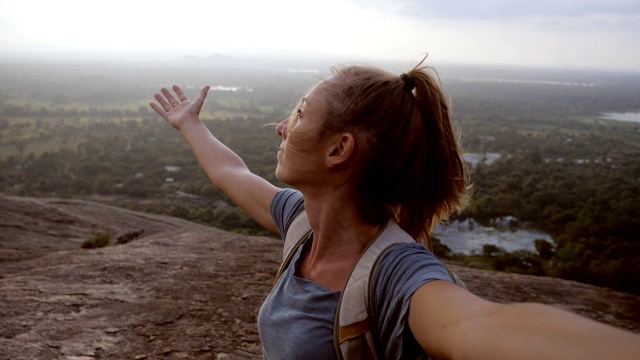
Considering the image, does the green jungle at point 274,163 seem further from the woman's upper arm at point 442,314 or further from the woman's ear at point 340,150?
the woman's upper arm at point 442,314

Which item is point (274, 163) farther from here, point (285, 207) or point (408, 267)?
point (408, 267)

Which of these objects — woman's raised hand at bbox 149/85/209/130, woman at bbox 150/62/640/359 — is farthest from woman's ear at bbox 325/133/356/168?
woman's raised hand at bbox 149/85/209/130

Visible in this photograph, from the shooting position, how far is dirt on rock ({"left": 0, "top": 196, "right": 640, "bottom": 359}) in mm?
3516

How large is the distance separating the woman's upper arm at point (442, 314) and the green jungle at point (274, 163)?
861 millimetres

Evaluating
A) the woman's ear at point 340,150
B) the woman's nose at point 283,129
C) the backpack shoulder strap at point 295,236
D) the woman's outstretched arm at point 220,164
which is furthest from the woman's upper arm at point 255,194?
the woman's ear at point 340,150

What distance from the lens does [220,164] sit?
240 cm

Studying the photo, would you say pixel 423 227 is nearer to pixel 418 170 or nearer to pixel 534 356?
pixel 418 170

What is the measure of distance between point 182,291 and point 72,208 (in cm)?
678

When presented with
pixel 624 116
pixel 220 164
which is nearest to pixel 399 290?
pixel 220 164

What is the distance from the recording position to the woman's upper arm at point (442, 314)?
101cm

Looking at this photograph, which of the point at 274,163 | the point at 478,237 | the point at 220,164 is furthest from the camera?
the point at 274,163

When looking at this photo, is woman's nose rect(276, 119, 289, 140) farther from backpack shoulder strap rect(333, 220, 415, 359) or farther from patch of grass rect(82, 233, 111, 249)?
patch of grass rect(82, 233, 111, 249)

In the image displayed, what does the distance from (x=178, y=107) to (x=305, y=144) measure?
128 centimetres

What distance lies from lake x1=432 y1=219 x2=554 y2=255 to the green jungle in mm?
775
